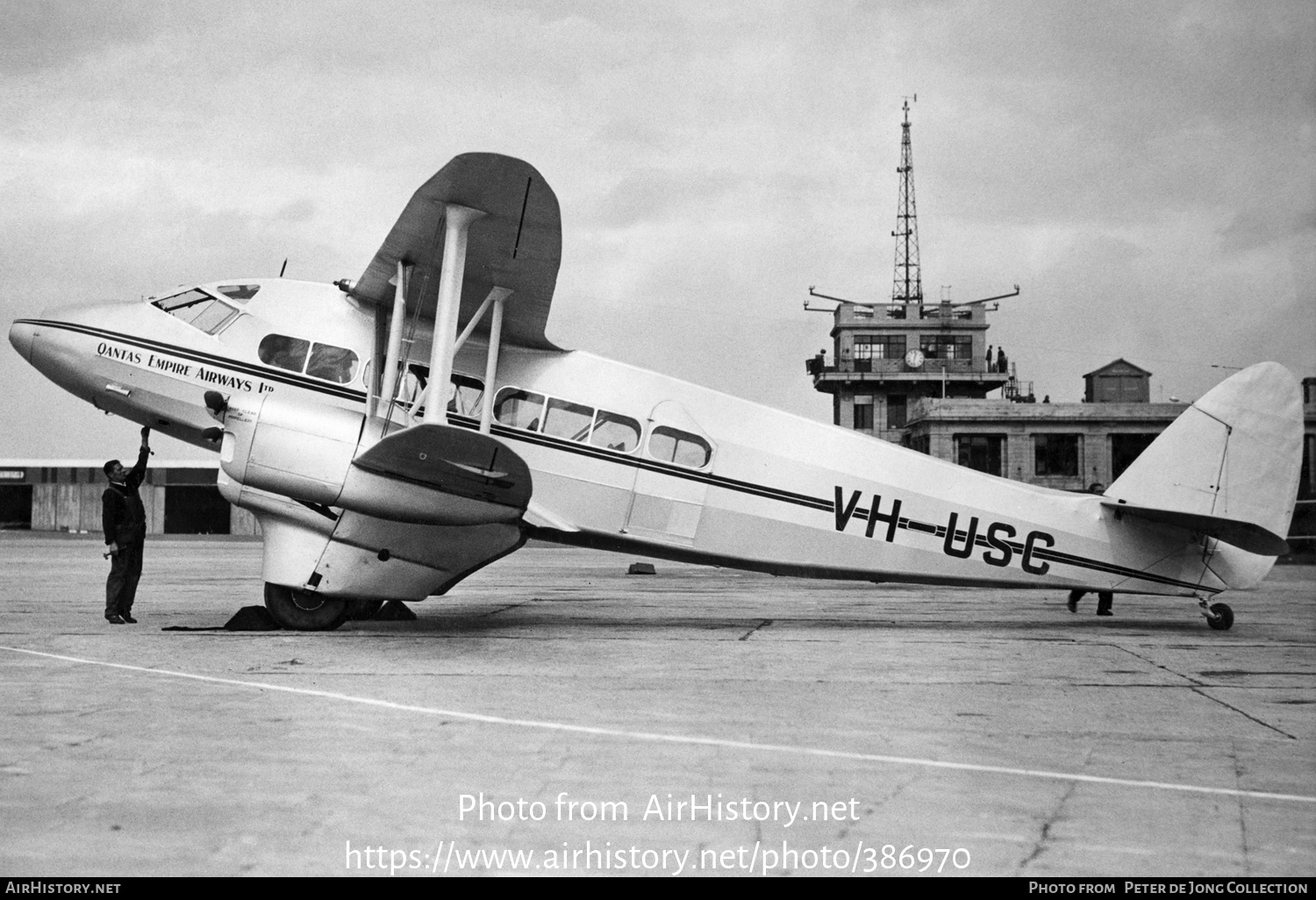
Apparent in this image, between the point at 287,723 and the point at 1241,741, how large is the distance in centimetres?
561

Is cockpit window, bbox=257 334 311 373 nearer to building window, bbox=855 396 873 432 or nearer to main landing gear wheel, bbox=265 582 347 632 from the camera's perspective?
main landing gear wheel, bbox=265 582 347 632

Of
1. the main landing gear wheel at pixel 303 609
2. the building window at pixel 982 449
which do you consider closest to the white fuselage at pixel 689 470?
the main landing gear wheel at pixel 303 609

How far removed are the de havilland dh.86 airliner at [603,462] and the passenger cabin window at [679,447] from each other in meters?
0.03

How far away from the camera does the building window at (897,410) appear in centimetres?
8531

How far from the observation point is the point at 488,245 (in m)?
9.99

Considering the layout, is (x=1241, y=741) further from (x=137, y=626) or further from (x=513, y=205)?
(x=137, y=626)

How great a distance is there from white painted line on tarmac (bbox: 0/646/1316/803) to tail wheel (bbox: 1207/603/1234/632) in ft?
25.5

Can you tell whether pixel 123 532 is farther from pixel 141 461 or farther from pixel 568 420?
pixel 568 420

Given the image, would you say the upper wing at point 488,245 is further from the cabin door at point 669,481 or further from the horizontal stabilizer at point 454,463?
the horizontal stabilizer at point 454,463

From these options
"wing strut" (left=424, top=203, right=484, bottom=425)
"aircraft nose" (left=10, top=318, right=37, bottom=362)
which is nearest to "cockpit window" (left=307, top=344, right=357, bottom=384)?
"wing strut" (left=424, top=203, right=484, bottom=425)

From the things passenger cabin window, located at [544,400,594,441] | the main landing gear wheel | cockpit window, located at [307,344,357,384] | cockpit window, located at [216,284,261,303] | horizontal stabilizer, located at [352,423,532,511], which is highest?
cockpit window, located at [216,284,261,303]

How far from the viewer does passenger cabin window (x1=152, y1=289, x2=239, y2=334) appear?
11.3 metres

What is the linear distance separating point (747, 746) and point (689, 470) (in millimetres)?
5910
